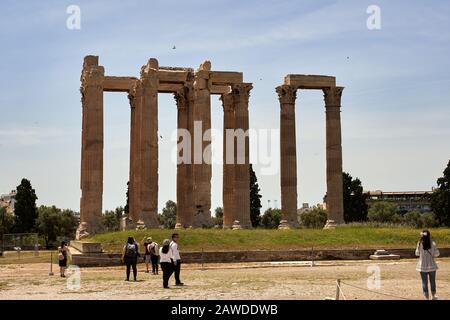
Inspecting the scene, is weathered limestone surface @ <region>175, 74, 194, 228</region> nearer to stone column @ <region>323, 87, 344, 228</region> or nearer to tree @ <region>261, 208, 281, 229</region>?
stone column @ <region>323, 87, 344, 228</region>

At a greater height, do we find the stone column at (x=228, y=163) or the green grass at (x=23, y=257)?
the stone column at (x=228, y=163)

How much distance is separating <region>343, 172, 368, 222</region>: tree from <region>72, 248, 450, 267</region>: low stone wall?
49122 mm

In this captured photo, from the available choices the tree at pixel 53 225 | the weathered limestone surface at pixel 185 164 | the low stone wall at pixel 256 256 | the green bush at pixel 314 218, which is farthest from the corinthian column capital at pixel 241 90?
the green bush at pixel 314 218

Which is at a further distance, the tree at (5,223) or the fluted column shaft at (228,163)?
the tree at (5,223)

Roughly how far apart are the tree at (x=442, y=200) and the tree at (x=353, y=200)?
32.0ft

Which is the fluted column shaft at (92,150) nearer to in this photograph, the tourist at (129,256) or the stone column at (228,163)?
the stone column at (228,163)

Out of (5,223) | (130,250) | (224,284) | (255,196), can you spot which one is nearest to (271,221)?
(255,196)

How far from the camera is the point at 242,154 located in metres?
57.9

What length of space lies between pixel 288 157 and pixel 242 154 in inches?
160

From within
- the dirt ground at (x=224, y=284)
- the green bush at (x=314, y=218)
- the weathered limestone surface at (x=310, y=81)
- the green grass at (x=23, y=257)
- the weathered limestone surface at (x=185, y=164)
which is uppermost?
the weathered limestone surface at (x=310, y=81)

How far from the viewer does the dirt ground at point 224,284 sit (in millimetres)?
20594

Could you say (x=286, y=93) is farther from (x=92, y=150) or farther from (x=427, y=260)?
(x=427, y=260)

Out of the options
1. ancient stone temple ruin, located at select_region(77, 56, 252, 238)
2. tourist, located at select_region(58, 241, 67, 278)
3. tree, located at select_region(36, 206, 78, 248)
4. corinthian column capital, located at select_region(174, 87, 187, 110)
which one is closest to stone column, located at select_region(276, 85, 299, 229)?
ancient stone temple ruin, located at select_region(77, 56, 252, 238)
